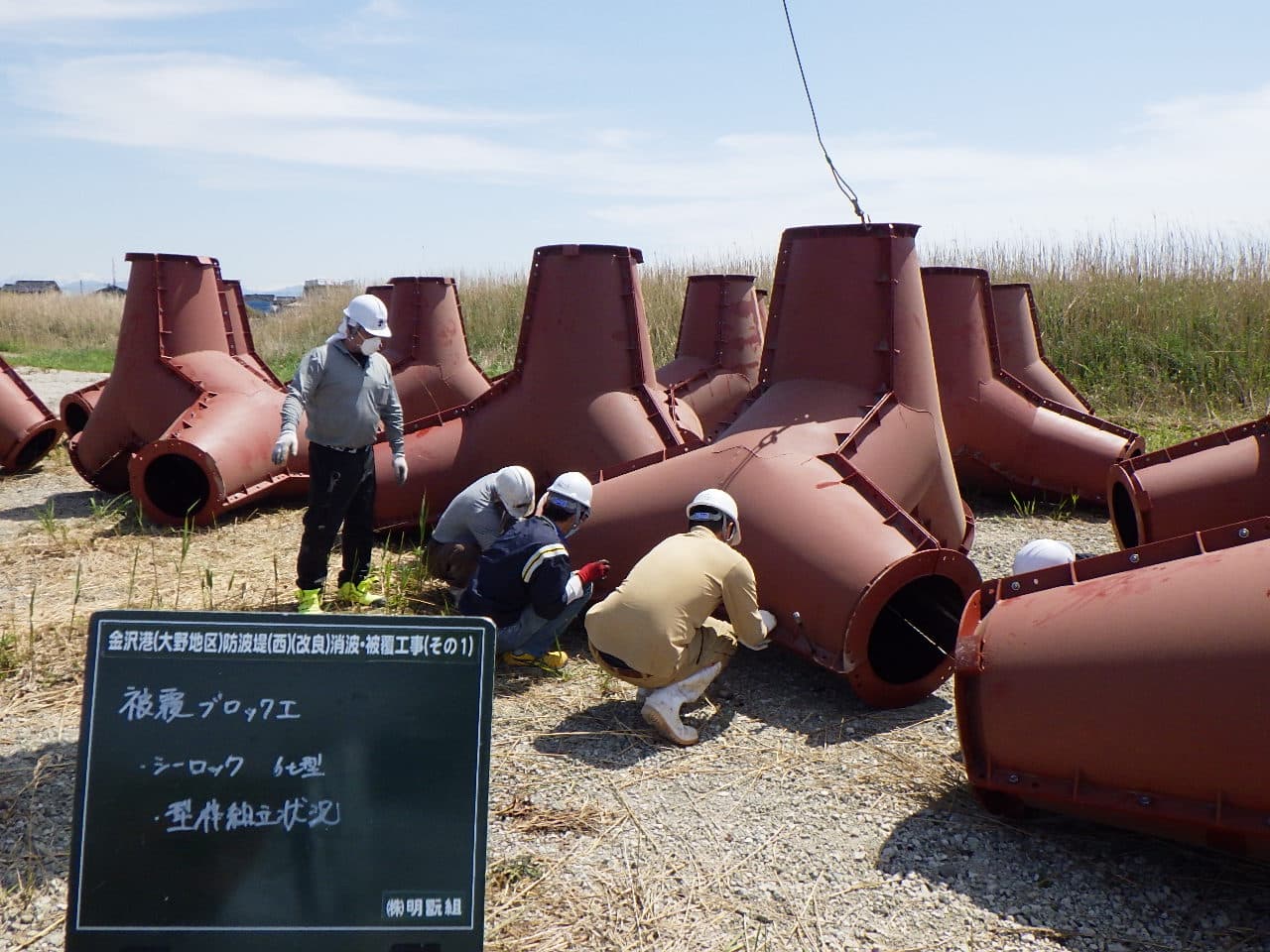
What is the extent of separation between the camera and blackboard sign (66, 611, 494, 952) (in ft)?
6.59

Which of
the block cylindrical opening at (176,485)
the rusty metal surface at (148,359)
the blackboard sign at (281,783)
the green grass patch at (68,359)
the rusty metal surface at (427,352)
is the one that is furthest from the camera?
the green grass patch at (68,359)

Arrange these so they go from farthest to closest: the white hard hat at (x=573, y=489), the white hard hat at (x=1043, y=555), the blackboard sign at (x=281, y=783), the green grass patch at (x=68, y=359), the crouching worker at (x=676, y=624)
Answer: the green grass patch at (x=68, y=359), the white hard hat at (x=573, y=489), the white hard hat at (x=1043, y=555), the crouching worker at (x=676, y=624), the blackboard sign at (x=281, y=783)

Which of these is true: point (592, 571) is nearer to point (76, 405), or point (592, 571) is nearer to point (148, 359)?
point (148, 359)

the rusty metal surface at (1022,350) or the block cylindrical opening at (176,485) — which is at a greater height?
the rusty metal surface at (1022,350)

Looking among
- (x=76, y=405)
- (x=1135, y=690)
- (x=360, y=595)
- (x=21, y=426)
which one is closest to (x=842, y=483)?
(x=1135, y=690)

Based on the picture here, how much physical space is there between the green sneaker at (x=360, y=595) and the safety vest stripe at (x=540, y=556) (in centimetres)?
117

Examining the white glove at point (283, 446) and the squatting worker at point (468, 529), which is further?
the squatting worker at point (468, 529)

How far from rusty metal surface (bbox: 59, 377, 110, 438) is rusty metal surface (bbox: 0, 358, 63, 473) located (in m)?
0.14

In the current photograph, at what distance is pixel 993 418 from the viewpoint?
776 centimetres

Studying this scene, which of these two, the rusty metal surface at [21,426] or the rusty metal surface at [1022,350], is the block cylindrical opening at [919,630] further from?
the rusty metal surface at [21,426]

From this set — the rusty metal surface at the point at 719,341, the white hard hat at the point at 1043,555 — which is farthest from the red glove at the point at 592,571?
the rusty metal surface at the point at 719,341

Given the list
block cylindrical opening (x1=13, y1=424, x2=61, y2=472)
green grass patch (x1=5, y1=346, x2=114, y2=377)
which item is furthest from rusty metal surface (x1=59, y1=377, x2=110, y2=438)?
green grass patch (x1=5, y1=346, x2=114, y2=377)

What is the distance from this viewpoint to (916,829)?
3357mm

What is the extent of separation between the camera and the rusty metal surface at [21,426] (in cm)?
866
